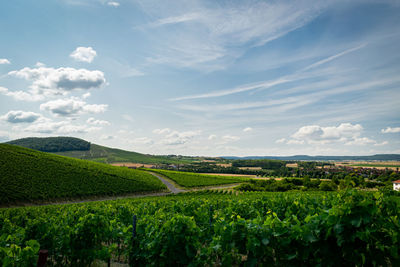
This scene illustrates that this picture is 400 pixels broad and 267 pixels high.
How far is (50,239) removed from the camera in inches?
266

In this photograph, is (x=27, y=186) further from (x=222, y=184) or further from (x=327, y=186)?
(x=327, y=186)

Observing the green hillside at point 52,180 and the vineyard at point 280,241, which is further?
the green hillside at point 52,180

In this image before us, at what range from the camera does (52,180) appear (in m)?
46.0

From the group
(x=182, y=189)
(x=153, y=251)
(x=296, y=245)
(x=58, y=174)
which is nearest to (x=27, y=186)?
(x=58, y=174)

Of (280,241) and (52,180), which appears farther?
(52,180)

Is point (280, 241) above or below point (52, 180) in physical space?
above

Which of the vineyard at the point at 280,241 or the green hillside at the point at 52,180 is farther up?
the vineyard at the point at 280,241

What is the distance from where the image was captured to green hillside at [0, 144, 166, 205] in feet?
127

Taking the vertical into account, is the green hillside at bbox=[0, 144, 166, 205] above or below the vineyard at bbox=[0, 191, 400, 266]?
below

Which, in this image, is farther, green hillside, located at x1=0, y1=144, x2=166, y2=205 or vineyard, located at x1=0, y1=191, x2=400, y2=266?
green hillside, located at x1=0, y1=144, x2=166, y2=205

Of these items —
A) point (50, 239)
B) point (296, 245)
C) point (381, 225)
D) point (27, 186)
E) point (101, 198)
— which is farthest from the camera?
point (101, 198)

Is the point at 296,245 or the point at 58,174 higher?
the point at 296,245

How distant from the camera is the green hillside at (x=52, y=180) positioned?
127 ft

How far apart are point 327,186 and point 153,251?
65.9 meters
